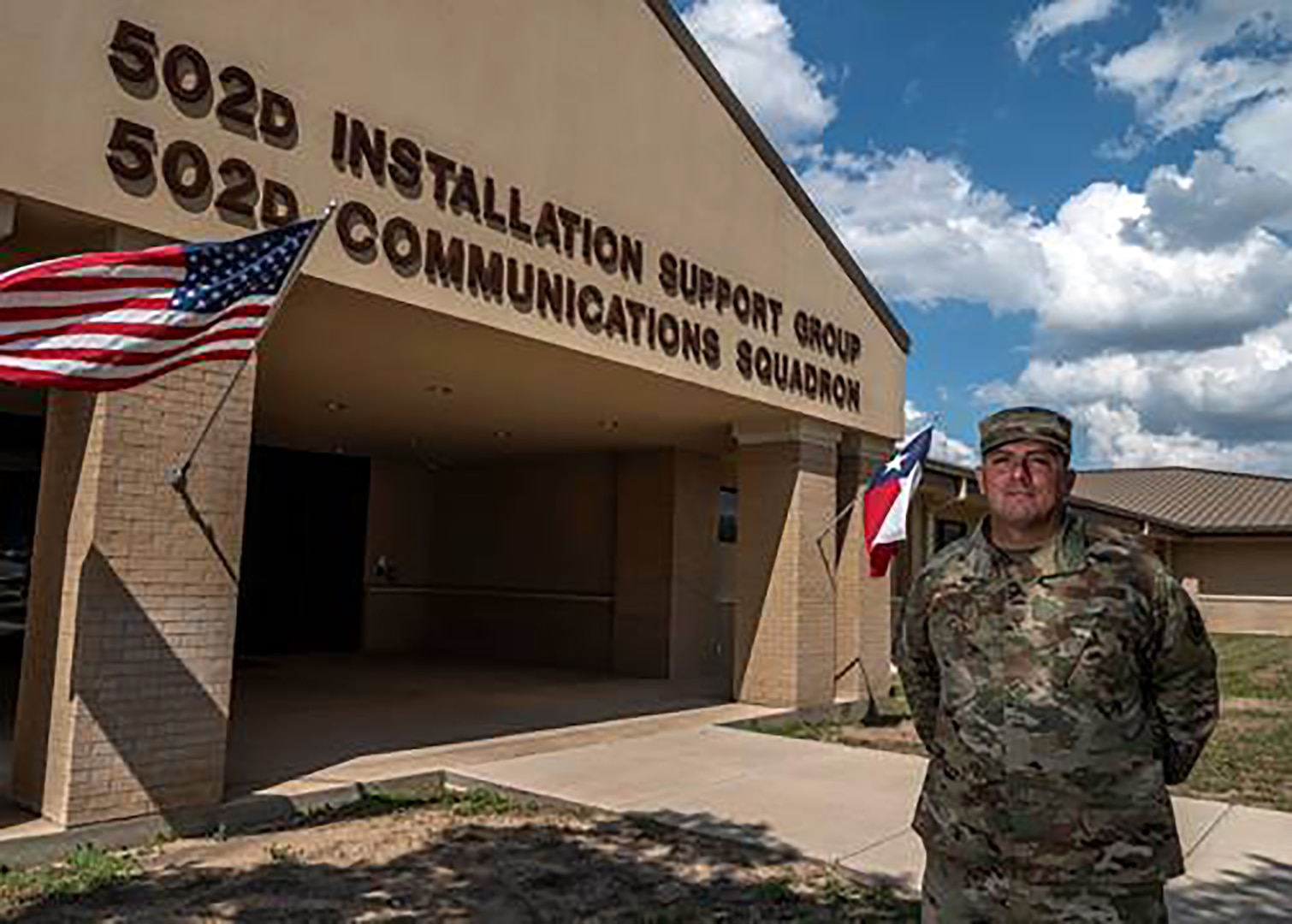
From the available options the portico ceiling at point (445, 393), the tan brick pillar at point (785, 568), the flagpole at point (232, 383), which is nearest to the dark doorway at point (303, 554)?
the portico ceiling at point (445, 393)

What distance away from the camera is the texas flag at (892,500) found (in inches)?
430

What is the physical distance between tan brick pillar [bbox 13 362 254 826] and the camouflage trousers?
16.6 ft

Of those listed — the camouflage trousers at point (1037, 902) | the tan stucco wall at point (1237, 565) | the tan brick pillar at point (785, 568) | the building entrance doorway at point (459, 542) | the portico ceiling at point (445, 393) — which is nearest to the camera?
the camouflage trousers at point (1037, 902)

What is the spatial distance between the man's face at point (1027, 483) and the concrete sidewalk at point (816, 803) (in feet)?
12.0

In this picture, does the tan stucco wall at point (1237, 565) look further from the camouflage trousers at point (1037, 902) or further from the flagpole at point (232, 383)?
the camouflage trousers at point (1037, 902)

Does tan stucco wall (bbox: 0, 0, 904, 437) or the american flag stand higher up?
tan stucco wall (bbox: 0, 0, 904, 437)

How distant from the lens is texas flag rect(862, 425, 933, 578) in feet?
35.9

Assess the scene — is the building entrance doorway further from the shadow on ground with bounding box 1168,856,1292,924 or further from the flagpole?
the shadow on ground with bounding box 1168,856,1292,924

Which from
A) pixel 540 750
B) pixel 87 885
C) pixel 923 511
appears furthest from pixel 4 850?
pixel 923 511

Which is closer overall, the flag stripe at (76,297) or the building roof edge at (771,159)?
the flag stripe at (76,297)

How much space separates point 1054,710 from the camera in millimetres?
2824

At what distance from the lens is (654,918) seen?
5.33m

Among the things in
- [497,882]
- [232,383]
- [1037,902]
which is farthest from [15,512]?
[1037,902]

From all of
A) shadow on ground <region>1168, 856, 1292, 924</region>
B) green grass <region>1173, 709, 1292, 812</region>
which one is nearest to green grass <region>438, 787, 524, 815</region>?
shadow on ground <region>1168, 856, 1292, 924</region>
